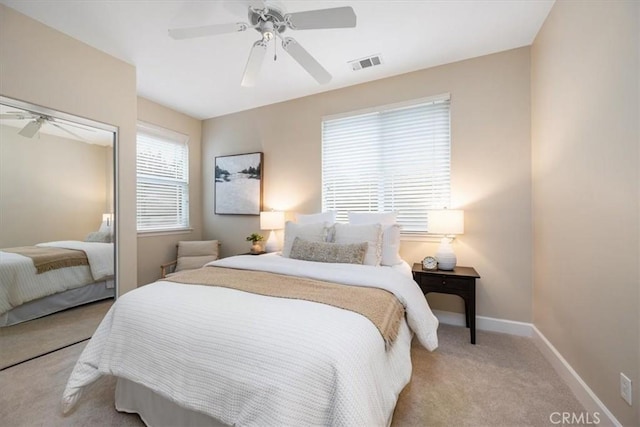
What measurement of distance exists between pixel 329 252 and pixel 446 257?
1.15 metres

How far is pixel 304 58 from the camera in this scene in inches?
75.7

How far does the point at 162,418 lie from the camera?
4.54 ft

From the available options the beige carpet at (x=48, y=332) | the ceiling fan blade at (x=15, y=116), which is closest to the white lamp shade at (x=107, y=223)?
the beige carpet at (x=48, y=332)

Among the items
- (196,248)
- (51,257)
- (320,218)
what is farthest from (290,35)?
(196,248)

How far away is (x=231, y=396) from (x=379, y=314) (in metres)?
0.76

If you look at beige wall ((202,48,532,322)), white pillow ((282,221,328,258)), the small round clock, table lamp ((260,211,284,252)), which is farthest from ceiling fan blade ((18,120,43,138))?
the small round clock

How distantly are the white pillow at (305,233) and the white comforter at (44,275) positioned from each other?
6.02 feet

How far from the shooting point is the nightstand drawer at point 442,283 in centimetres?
237

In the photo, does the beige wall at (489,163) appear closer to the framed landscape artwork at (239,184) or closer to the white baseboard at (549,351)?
the white baseboard at (549,351)

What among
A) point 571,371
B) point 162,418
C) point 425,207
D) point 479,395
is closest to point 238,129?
point 425,207

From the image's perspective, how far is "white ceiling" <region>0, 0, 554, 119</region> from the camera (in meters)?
2.02

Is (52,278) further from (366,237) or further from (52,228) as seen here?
(366,237)

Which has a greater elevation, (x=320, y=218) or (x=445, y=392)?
(x=320, y=218)

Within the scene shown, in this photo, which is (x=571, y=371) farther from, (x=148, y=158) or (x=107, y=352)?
(x=148, y=158)
